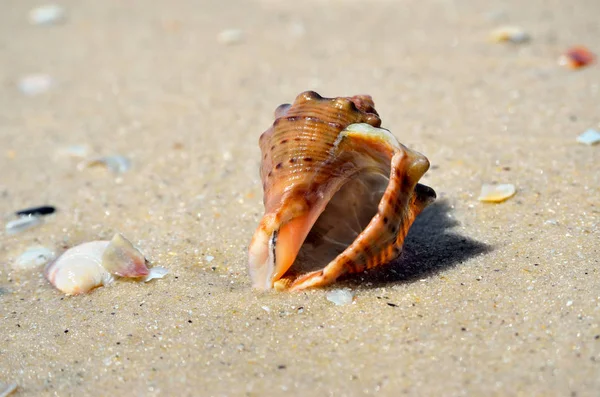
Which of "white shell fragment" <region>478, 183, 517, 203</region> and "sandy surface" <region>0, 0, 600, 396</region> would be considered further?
"white shell fragment" <region>478, 183, 517, 203</region>

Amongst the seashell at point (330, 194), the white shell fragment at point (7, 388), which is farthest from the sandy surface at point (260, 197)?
the seashell at point (330, 194)

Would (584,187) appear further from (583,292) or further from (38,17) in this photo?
(38,17)

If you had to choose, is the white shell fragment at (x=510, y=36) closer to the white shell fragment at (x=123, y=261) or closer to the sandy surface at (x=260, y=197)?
the sandy surface at (x=260, y=197)

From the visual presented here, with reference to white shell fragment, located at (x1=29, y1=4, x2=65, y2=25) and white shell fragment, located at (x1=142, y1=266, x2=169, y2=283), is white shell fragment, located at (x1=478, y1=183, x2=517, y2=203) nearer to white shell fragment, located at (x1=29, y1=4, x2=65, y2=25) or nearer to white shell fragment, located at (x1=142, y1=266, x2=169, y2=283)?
white shell fragment, located at (x1=142, y1=266, x2=169, y2=283)

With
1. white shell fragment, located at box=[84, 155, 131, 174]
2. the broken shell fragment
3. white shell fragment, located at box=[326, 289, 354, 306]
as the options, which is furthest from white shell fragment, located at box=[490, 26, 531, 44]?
white shell fragment, located at box=[326, 289, 354, 306]

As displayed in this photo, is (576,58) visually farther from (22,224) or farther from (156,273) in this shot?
(22,224)

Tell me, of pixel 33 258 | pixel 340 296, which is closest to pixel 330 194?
pixel 340 296
